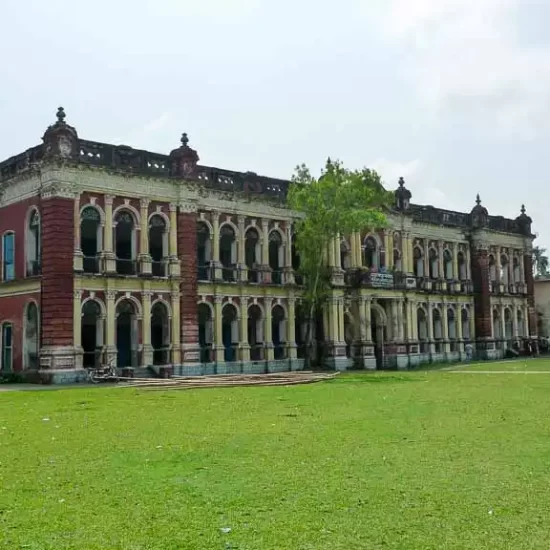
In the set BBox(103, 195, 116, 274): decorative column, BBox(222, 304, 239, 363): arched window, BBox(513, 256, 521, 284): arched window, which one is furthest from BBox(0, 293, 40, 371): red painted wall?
BBox(513, 256, 521, 284): arched window

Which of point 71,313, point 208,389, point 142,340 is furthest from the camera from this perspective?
point 142,340

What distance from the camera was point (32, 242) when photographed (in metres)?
31.7

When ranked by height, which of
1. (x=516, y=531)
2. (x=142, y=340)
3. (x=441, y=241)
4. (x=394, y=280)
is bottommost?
(x=516, y=531)

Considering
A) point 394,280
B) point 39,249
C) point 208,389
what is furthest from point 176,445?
point 394,280

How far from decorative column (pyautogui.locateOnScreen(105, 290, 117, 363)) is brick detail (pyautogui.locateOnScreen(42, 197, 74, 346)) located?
173 centimetres

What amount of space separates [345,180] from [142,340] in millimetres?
11177

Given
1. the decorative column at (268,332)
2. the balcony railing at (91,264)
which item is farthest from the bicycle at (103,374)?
the decorative column at (268,332)

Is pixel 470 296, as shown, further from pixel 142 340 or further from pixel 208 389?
pixel 208 389

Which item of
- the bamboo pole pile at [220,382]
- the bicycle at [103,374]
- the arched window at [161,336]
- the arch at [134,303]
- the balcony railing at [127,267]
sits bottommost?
the bamboo pole pile at [220,382]

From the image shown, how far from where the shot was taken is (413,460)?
9680mm

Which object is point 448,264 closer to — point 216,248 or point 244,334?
point 244,334

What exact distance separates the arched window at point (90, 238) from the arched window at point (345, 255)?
14304mm

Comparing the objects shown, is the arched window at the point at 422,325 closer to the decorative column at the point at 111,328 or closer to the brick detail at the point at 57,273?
the decorative column at the point at 111,328

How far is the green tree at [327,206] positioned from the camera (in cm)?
3234
